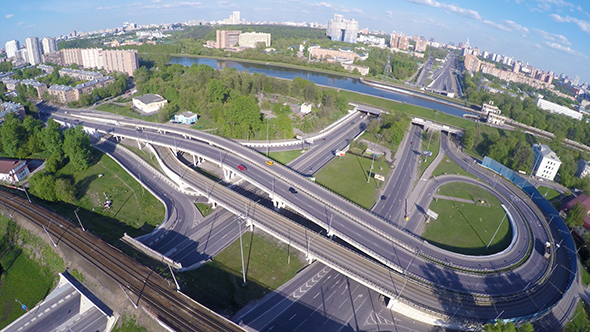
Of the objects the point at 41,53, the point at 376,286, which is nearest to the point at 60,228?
the point at 376,286

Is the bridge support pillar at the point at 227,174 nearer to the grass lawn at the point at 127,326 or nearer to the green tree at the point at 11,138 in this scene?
the grass lawn at the point at 127,326

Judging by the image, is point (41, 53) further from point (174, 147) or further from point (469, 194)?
point (469, 194)

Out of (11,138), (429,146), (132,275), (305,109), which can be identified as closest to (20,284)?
(132,275)

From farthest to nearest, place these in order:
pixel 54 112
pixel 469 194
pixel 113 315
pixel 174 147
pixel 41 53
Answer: pixel 41 53 → pixel 54 112 → pixel 174 147 → pixel 469 194 → pixel 113 315

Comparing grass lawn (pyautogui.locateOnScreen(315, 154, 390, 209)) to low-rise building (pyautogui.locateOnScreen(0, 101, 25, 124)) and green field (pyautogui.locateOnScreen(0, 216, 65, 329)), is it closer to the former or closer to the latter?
green field (pyautogui.locateOnScreen(0, 216, 65, 329))

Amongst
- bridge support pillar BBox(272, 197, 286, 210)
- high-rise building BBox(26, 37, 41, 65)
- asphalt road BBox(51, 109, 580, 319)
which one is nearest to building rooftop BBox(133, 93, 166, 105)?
asphalt road BBox(51, 109, 580, 319)

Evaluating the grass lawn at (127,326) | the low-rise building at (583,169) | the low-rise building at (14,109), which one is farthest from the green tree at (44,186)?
the low-rise building at (583,169)

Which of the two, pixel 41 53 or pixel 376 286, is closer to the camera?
pixel 376 286
